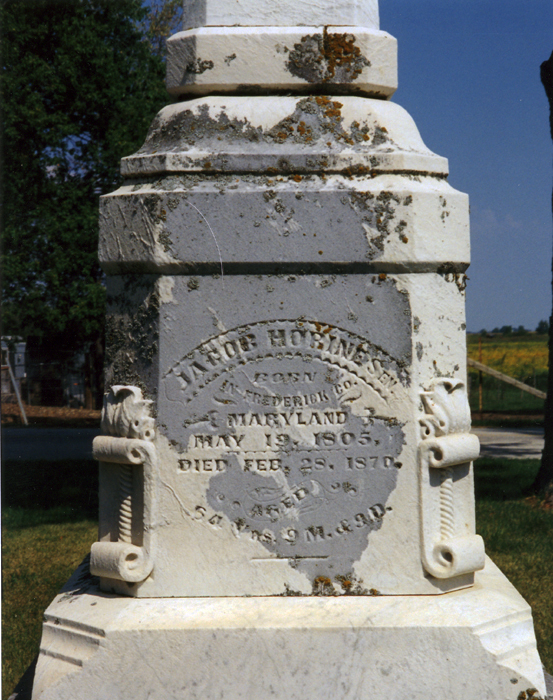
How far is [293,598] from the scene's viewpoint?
2.57m

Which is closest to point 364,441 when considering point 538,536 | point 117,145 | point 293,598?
point 293,598

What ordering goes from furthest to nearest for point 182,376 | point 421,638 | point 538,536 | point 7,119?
1. point 7,119
2. point 538,536
3. point 182,376
4. point 421,638

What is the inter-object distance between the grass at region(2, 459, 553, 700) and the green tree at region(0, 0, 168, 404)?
272 centimetres

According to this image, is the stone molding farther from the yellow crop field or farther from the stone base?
the yellow crop field

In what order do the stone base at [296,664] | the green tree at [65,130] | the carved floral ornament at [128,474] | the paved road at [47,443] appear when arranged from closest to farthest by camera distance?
the stone base at [296,664]
the carved floral ornament at [128,474]
the green tree at [65,130]
the paved road at [47,443]

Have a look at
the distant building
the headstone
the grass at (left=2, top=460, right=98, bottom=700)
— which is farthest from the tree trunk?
the distant building

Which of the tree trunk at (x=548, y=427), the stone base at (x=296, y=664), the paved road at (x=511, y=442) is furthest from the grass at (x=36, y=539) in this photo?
the paved road at (x=511, y=442)

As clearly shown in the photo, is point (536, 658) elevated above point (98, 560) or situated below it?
below

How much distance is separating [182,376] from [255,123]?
924 mm

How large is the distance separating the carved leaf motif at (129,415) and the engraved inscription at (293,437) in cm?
11

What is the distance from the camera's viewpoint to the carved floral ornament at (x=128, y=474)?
8.41 feet

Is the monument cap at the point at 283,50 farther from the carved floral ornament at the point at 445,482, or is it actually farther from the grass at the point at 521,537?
the grass at the point at 521,537

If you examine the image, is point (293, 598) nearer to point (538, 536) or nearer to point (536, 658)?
point (536, 658)

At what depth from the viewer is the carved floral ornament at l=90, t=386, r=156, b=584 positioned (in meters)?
2.56
